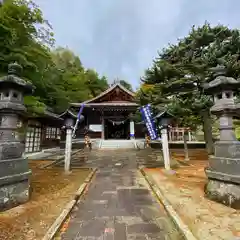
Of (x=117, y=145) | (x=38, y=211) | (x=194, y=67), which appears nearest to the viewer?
(x=38, y=211)

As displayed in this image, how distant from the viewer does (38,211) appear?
14.6 ft

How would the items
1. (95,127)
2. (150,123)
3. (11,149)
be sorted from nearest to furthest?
(11,149), (150,123), (95,127)

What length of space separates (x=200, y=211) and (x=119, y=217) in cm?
183

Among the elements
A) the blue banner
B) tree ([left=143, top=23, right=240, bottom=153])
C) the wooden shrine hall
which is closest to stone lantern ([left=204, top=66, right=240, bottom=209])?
tree ([left=143, top=23, right=240, bottom=153])

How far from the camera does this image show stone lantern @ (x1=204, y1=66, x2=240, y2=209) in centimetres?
468

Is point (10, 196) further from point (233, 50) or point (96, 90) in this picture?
point (96, 90)

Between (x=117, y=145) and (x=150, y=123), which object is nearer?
(x=150, y=123)

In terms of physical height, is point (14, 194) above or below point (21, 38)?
below

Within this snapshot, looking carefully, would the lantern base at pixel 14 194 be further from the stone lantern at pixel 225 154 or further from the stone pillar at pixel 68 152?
the stone lantern at pixel 225 154

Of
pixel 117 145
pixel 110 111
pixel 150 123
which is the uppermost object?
pixel 110 111

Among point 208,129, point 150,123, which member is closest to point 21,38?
point 150,123

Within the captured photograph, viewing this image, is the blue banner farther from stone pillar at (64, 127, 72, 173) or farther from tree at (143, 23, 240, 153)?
stone pillar at (64, 127, 72, 173)

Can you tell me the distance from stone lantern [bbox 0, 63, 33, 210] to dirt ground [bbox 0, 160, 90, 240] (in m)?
0.34

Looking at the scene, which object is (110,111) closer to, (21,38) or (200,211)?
(21,38)
